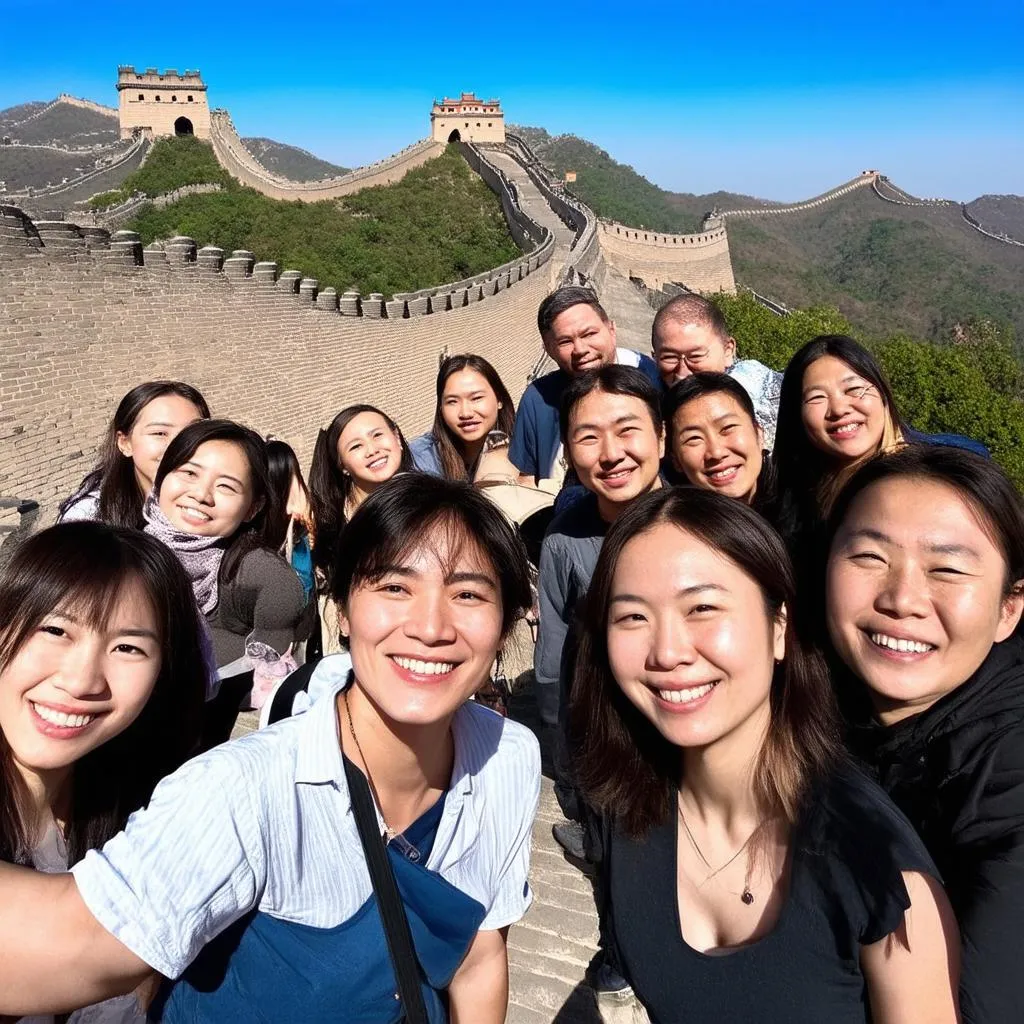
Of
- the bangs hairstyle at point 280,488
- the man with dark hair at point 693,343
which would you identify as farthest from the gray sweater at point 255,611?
the man with dark hair at point 693,343

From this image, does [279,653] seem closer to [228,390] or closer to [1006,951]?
[1006,951]

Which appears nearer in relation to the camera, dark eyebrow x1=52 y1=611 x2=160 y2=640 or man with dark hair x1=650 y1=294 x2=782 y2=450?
dark eyebrow x1=52 y1=611 x2=160 y2=640

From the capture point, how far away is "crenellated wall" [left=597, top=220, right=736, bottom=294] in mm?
38875

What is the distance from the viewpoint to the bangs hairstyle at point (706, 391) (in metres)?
3.26

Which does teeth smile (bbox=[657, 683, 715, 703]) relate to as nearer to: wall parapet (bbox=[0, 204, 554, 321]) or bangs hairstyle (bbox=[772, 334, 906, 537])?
bangs hairstyle (bbox=[772, 334, 906, 537])

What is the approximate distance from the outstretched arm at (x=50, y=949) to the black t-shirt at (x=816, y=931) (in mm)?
1071

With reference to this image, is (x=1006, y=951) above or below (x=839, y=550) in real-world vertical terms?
→ below

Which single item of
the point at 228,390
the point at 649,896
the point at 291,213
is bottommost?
the point at 649,896

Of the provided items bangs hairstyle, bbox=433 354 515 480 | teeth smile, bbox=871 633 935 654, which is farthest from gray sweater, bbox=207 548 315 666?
teeth smile, bbox=871 633 935 654

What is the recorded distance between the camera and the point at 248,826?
1.39 m

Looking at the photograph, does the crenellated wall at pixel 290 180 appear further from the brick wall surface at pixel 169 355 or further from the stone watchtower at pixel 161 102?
the brick wall surface at pixel 169 355

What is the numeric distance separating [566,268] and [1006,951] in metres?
25.6

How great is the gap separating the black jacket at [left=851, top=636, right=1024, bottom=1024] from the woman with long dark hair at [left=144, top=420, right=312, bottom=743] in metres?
2.24

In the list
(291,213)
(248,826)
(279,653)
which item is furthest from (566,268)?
(248,826)
